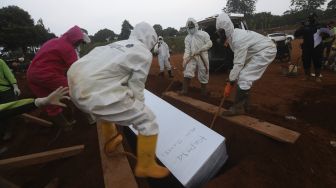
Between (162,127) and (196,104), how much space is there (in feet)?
4.17

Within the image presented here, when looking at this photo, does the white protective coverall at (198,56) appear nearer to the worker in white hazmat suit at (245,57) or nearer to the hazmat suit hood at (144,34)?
the worker in white hazmat suit at (245,57)

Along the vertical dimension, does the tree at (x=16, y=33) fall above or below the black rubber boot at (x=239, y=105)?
above

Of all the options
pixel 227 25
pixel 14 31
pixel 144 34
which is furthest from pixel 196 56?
pixel 14 31

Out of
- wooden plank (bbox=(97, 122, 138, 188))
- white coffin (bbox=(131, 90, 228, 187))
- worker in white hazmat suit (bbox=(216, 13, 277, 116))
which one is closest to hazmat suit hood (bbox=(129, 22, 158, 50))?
white coffin (bbox=(131, 90, 228, 187))

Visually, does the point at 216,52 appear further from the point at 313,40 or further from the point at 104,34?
the point at 104,34

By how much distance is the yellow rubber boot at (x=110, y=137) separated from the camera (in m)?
2.45

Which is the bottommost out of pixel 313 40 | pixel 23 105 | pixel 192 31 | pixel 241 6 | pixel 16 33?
pixel 313 40

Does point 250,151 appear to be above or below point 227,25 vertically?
below

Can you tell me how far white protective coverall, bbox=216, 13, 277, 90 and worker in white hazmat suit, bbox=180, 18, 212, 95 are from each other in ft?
5.16

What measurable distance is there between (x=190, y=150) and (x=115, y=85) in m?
1.00

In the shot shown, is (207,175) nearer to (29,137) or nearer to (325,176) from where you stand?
(325,176)

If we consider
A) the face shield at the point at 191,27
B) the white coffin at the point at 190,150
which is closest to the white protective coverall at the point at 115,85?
the white coffin at the point at 190,150

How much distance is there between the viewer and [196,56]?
5230mm

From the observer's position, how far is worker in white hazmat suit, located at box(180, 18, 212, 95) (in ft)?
17.1
